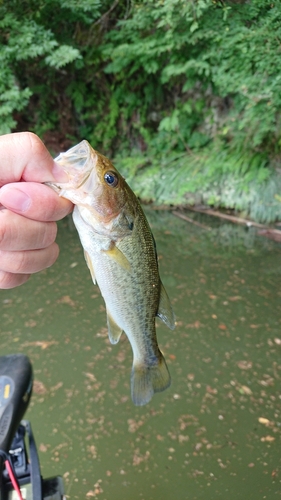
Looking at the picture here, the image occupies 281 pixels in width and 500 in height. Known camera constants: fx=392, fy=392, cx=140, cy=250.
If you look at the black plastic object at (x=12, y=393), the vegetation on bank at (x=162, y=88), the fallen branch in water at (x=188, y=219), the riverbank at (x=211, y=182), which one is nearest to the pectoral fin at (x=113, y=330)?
the black plastic object at (x=12, y=393)

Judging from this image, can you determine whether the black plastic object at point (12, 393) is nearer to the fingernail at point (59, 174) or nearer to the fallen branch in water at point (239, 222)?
the fingernail at point (59, 174)

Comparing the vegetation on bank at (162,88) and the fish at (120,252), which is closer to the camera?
the fish at (120,252)

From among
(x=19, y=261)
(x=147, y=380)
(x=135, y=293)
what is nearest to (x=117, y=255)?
(x=135, y=293)

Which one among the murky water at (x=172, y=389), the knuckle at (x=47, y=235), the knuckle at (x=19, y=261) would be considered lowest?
the murky water at (x=172, y=389)

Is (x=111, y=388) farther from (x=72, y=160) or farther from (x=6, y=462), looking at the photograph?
(x=72, y=160)

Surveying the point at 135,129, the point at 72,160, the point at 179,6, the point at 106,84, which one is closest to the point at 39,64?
the point at 106,84

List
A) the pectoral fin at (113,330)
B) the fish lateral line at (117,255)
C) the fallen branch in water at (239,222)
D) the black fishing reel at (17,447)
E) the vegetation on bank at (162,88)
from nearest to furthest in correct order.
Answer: the fish lateral line at (117,255), the pectoral fin at (113,330), the black fishing reel at (17,447), the vegetation on bank at (162,88), the fallen branch in water at (239,222)

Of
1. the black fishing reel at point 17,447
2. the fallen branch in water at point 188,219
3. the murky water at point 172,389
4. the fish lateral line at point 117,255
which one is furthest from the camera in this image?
the fallen branch in water at point 188,219

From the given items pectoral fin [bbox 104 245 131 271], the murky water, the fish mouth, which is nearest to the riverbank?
the murky water
